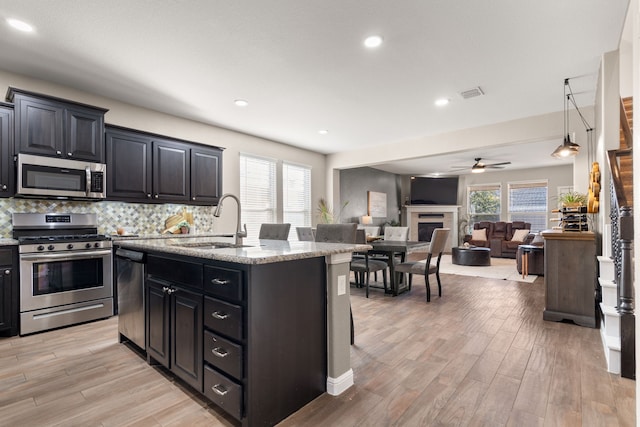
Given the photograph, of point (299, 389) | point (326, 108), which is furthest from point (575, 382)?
point (326, 108)

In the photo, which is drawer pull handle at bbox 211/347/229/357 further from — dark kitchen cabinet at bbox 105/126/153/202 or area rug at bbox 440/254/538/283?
area rug at bbox 440/254/538/283

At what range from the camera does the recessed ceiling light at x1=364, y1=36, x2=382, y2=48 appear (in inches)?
109

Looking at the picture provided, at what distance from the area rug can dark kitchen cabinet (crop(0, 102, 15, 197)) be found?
6.84 m

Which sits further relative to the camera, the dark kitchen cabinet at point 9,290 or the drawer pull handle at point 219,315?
the dark kitchen cabinet at point 9,290

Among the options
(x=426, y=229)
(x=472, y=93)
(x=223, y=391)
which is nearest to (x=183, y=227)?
(x=223, y=391)

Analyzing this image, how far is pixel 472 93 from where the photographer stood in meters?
3.96

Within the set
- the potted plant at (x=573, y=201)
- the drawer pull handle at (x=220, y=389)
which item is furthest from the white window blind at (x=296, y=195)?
the drawer pull handle at (x=220, y=389)

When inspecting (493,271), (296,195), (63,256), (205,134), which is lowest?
(493,271)

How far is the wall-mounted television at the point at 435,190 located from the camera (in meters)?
10.7

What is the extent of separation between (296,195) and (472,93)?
389cm

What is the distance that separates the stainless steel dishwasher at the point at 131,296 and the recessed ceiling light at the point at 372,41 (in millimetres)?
2584

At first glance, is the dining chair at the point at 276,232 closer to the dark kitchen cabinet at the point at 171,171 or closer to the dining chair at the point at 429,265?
the dark kitchen cabinet at the point at 171,171

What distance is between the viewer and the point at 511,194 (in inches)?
401

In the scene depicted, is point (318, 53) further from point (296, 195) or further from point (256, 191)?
point (296, 195)
